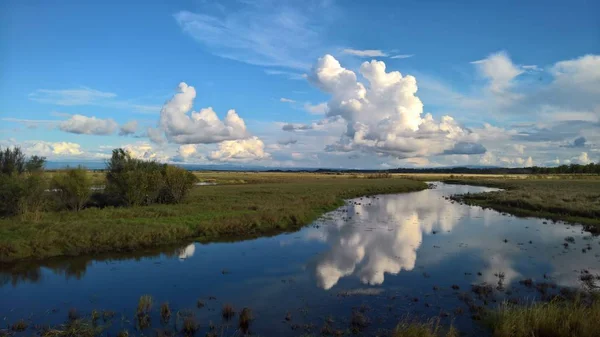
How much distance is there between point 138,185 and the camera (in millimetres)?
32562

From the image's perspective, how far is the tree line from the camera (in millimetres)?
25234

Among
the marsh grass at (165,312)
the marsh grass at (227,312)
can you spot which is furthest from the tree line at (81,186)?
the marsh grass at (227,312)

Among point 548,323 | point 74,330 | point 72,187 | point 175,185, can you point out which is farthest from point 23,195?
point 548,323

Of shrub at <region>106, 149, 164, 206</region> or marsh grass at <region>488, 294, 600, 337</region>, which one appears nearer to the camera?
marsh grass at <region>488, 294, 600, 337</region>

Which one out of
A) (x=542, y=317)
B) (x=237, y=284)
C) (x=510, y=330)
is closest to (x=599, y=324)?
(x=542, y=317)

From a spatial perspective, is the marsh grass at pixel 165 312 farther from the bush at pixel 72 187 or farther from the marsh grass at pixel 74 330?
the bush at pixel 72 187

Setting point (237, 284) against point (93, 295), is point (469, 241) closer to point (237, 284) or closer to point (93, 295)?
point (237, 284)

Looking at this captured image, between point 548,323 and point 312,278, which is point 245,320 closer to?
point 312,278

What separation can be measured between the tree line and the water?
985 centimetres

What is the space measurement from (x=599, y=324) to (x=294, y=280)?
10.3 meters

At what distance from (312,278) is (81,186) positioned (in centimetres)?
2182

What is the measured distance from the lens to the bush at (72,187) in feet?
94.3

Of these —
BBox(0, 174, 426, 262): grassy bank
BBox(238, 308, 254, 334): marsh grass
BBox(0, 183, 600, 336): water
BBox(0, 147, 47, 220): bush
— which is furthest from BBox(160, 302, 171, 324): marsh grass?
BBox(0, 147, 47, 220): bush

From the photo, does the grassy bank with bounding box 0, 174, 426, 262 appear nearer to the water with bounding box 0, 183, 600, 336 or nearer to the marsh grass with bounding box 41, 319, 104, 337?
the water with bounding box 0, 183, 600, 336
